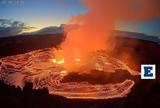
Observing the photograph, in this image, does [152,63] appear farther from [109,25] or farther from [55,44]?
[55,44]

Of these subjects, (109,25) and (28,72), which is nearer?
(28,72)

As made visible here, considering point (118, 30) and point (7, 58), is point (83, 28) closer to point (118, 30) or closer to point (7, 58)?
point (118, 30)

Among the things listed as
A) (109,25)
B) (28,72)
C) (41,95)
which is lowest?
(41,95)

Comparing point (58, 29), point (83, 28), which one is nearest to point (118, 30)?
point (83, 28)

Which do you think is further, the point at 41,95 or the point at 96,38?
the point at 96,38

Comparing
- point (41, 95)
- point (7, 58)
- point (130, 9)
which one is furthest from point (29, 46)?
point (130, 9)

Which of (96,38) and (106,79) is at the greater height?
(96,38)
